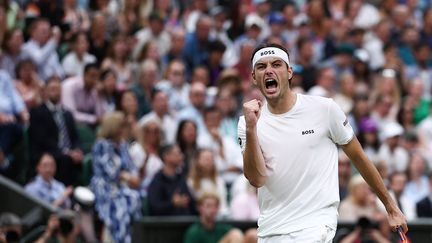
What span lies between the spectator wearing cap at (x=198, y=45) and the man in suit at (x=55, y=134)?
3.56 metres

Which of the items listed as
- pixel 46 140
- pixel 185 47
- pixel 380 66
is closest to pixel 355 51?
pixel 380 66

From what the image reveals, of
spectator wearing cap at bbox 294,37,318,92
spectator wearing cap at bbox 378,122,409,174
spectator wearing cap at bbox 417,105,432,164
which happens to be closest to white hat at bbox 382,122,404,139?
spectator wearing cap at bbox 378,122,409,174

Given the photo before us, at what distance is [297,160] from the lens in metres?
8.01

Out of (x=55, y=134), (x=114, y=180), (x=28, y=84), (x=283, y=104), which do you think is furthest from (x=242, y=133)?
(x=28, y=84)

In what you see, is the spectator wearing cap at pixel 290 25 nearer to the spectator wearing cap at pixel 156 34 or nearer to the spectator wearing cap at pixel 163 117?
the spectator wearing cap at pixel 156 34

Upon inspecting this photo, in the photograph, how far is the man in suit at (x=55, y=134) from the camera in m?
14.6

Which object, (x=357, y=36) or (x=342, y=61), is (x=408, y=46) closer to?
(x=357, y=36)

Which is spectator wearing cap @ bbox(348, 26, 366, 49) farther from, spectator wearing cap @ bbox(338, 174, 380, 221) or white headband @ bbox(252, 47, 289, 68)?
white headband @ bbox(252, 47, 289, 68)

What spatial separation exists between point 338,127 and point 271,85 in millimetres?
533

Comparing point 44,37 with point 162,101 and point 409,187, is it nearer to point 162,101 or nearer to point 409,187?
point 162,101

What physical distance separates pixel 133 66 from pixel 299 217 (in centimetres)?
960

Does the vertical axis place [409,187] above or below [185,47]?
below

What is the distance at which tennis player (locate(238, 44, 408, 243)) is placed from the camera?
312 inches

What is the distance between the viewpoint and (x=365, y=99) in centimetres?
1733
